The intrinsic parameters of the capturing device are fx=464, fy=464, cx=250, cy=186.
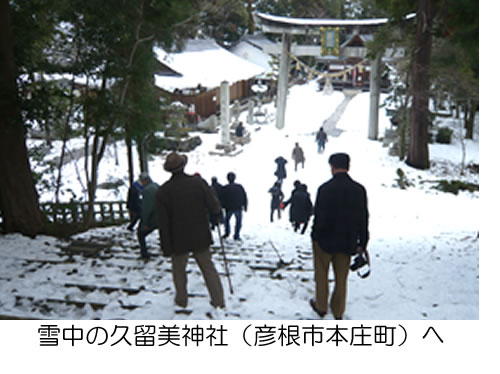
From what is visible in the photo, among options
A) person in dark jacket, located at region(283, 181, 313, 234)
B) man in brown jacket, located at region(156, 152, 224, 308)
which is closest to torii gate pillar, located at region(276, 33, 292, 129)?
person in dark jacket, located at region(283, 181, 313, 234)

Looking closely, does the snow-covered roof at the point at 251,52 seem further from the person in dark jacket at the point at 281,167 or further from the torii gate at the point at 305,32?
the person in dark jacket at the point at 281,167

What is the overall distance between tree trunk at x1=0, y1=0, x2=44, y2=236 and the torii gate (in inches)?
705

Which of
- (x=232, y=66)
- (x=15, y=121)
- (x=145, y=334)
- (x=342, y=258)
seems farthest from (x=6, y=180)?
(x=232, y=66)

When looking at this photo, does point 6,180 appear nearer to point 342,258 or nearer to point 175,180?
point 175,180

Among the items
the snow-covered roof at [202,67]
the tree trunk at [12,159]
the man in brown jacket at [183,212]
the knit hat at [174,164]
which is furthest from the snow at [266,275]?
the snow-covered roof at [202,67]

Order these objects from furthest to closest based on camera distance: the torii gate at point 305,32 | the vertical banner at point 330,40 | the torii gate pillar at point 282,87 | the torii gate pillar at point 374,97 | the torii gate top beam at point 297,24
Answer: the torii gate pillar at point 282,87
the vertical banner at point 330,40
the torii gate top beam at point 297,24
the torii gate at point 305,32
the torii gate pillar at point 374,97

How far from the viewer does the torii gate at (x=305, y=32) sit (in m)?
22.2

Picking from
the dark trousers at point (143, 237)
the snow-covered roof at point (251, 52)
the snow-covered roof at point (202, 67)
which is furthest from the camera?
the snow-covered roof at point (251, 52)

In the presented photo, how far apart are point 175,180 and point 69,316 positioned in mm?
1596

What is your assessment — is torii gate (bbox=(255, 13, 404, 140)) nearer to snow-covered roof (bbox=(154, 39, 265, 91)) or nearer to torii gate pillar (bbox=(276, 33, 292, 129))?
torii gate pillar (bbox=(276, 33, 292, 129))

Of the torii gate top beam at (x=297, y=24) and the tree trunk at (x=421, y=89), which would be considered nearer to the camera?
the tree trunk at (x=421, y=89)

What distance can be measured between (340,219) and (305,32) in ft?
71.3

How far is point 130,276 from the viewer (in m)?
5.21

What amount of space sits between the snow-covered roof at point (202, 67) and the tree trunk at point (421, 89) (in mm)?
8911
